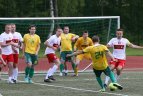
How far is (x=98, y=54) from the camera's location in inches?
603

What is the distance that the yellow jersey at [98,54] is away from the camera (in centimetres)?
1525

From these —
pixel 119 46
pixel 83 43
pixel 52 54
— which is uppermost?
pixel 119 46

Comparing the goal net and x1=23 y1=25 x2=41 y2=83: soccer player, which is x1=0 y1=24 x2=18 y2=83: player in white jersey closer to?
x1=23 y1=25 x2=41 y2=83: soccer player

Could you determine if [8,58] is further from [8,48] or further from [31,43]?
[31,43]

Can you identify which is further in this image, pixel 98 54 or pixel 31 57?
pixel 31 57

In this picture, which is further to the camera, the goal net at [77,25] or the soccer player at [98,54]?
the goal net at [77,25]

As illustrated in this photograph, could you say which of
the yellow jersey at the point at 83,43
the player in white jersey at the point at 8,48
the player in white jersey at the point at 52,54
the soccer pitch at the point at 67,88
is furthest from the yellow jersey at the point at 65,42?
the player in white jersey at the point at 8,48

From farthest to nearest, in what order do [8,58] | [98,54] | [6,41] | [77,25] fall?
[77,25]
[6,41]
[8,58]
[98,54]

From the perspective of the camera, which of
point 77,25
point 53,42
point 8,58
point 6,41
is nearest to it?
point 8,58

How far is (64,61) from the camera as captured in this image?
21578 mm

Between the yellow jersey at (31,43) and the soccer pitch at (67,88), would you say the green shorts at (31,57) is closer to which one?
the yellow jersey at (31,43)

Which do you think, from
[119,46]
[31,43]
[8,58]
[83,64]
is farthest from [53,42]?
[83,64]

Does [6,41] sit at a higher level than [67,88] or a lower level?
higher

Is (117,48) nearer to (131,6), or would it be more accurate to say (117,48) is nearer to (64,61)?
(64,61)
